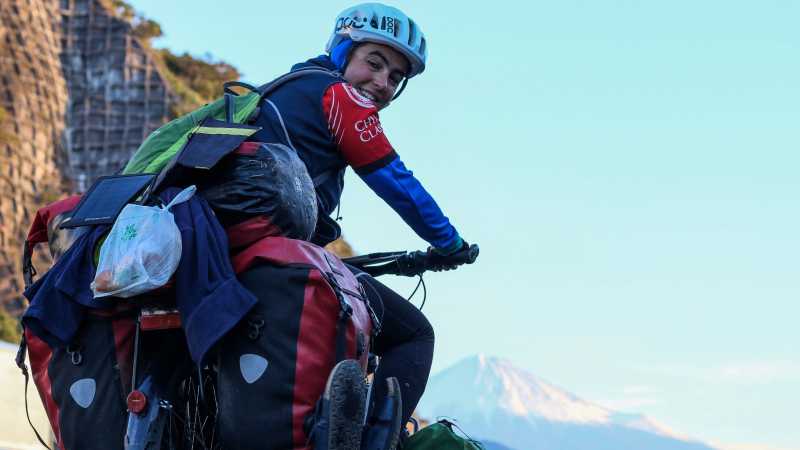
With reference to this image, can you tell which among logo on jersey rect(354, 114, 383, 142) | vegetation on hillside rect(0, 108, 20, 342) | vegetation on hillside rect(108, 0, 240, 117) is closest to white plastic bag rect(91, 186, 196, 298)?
logo on jersey rect(354, 114, 383, 142)

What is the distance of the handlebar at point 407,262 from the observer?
5629 mm

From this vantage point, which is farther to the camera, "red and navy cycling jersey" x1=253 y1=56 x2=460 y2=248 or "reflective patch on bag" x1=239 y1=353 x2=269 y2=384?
"red and navy cycling jersey" x1=253 y1=56 x2=460 y2=248

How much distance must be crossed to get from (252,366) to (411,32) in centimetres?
191

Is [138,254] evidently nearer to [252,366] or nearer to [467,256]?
[252,366]

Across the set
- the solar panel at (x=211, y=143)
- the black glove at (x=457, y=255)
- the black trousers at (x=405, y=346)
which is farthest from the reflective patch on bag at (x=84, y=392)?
the black glove at (x=457, y=255)

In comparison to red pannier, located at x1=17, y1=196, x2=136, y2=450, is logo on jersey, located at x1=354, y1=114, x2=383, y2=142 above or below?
above

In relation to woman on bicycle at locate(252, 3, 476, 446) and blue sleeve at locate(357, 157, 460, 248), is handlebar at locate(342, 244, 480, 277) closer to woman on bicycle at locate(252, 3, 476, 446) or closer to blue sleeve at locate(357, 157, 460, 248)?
woman on bicycle at locate(252, 3, 476, 446)

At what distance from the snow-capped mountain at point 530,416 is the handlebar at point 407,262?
2.14ft

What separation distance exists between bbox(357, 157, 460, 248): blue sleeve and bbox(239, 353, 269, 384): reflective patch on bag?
1105mm

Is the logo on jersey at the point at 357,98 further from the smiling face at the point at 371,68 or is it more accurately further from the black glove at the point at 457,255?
the black glove at the point at 457,255

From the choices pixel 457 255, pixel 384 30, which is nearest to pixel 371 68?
pixel 384 30

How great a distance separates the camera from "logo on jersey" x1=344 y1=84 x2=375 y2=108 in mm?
4996

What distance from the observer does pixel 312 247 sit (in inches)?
172

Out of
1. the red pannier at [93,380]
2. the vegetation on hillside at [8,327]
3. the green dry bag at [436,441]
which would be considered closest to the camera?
the red pannier at [93,380]
